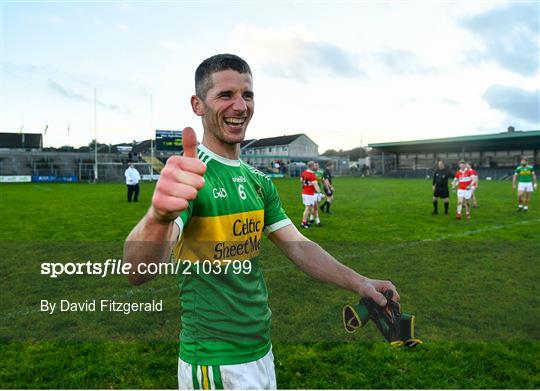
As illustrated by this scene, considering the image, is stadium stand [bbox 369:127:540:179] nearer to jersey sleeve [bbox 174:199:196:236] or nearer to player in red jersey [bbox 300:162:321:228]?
player in red jersey [bbox 300:162:321:228]

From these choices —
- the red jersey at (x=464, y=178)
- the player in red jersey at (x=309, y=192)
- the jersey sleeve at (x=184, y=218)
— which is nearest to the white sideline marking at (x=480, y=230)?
the red jersey at (x=464, y=178)

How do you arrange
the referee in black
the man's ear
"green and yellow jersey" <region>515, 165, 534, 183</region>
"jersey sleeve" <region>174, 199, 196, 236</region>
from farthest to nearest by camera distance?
1. "green and yellow jersey" <region>515, 165, 534, 183</region>
2. the referee in black
3. the man's ear
4. "jersey sleeve" <region>174, 199, 196, 236</region>

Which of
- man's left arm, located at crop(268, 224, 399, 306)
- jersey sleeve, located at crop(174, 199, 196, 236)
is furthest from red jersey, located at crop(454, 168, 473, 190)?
jersey sleeve, located at crop(174, 199, 196, 236)

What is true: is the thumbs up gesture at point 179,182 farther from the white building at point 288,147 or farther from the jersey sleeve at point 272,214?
the white building at point 288,147

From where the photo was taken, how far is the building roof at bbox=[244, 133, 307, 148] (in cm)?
8294

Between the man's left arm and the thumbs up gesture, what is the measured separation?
45.8 inches

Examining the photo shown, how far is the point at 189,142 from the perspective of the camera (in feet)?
4.77

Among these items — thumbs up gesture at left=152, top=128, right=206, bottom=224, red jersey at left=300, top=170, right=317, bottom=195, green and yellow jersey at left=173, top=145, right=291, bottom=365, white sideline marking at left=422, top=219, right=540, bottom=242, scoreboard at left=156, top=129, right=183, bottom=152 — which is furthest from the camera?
scoreboard at left=156, top=129, right=183, bottom=152

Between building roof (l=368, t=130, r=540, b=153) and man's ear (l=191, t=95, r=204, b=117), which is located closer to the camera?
man's ear (l=191, t=95, r=204, b=117)

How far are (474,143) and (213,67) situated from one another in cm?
6927

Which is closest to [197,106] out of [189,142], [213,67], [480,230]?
[213,67]

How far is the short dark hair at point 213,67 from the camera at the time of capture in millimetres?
2070

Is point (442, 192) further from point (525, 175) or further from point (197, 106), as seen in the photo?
point (197, 106)

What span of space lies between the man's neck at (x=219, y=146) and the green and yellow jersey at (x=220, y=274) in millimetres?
28
